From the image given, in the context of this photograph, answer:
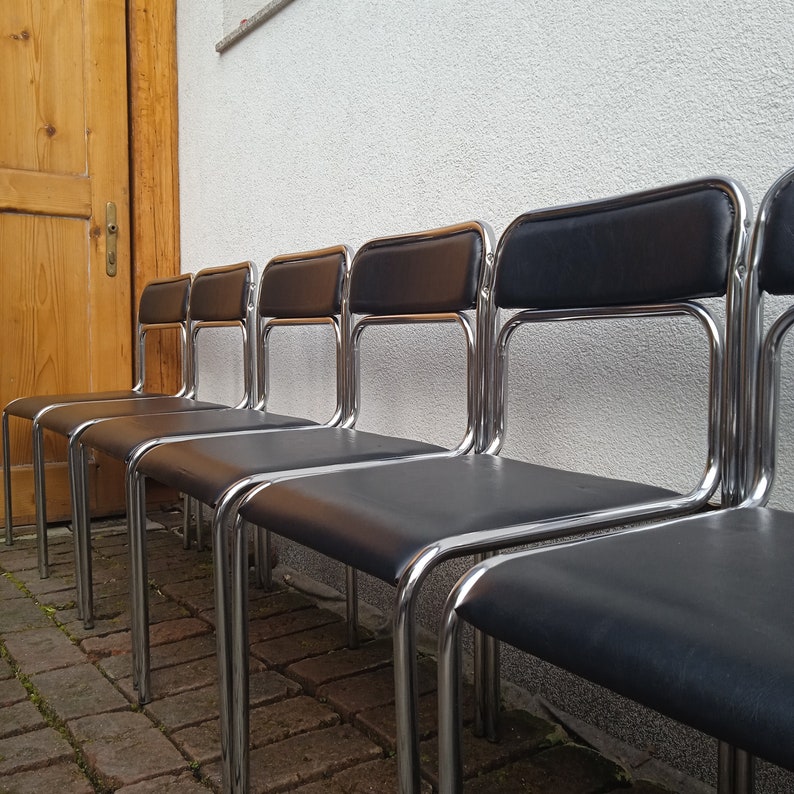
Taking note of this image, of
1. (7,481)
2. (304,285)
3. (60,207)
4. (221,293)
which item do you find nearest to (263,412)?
(304,285)

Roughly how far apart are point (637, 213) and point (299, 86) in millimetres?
1388

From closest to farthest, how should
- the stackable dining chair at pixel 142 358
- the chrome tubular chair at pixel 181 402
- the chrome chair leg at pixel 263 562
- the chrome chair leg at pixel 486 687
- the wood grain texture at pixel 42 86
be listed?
1. the chrome chair leg at pixel 486 687
2. the chrome tubular chair at pixel 181 402
3. the chrome chair leg at pixel 263 562
4. the stackable dining chair at pixel 142 358
5. the wood grain texture at pixel 42 86

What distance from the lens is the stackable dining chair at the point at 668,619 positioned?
0.46 m

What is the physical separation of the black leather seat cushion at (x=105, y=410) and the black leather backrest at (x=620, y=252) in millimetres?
974

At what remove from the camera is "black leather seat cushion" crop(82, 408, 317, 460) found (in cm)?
147

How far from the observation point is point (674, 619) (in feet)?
1.71

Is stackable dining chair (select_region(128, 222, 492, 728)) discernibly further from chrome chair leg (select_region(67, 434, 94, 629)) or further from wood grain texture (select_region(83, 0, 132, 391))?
wood grain texture (select_region(83, 0, 132, 391))

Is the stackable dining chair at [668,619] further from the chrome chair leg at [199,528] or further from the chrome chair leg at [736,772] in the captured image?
the chrome chair leg at [199,528]

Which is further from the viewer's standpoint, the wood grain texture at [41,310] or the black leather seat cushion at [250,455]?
the wood grain texture at [41,310]

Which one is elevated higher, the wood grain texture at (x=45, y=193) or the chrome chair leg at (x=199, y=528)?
the wood grain texture at (x=45, y=193)

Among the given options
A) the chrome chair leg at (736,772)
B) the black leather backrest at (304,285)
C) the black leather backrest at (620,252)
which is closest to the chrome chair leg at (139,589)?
the black leather backrest at (304,285)

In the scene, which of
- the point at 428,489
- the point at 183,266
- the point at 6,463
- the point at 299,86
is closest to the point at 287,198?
the point at 299,86

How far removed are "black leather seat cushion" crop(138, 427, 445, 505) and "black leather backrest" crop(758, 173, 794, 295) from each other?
0.58 metres

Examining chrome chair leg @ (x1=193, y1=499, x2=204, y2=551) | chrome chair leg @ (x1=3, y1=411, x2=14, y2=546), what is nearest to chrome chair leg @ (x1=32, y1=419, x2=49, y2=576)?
chrome chair leg @ (x1=3, y1=411, x2=14, y2=546)
